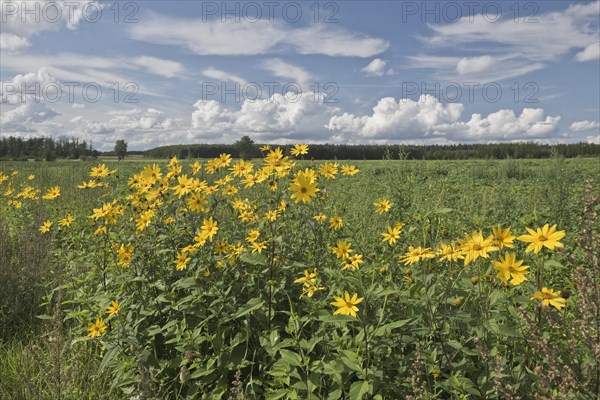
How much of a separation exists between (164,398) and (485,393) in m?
1.78

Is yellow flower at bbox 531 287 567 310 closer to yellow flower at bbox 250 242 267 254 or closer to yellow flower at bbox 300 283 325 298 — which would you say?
yellow flower at bbox 300 283 325 298

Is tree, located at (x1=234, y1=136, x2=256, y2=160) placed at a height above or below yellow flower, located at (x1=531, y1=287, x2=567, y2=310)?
above

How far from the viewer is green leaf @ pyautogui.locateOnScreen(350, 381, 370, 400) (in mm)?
1776

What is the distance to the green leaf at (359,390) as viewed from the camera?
5.83 ft

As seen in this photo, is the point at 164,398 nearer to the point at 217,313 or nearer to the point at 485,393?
the point at 217,313

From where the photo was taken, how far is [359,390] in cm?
181

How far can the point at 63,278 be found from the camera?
13.0ft

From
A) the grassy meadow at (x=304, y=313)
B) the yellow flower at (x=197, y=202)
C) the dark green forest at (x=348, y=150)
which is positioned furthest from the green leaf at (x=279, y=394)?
the dark green forest at (x=348, y=150)

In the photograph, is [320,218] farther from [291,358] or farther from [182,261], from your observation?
[291,358]

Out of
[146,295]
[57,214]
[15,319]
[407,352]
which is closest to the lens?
[407,352]

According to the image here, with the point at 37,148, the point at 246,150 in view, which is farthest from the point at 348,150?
the point at 37,148

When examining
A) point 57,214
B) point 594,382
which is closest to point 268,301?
point 594,382

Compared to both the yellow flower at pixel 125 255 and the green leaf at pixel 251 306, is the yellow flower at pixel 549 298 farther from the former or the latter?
the yellow flower at pixel 125 255

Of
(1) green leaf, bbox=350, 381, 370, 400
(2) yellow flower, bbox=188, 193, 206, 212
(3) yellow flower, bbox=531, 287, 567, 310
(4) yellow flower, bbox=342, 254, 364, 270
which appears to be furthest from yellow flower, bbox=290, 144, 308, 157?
(3) yellow flower, bbox=531, 287, 567, 310
